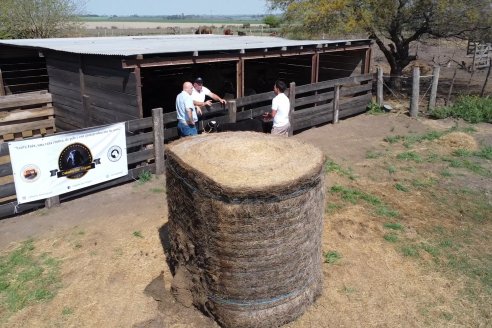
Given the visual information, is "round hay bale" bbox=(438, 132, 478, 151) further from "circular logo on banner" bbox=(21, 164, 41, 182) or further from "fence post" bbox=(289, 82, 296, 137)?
"circular logo on banner" bbox=(21, 164, 41, 182)

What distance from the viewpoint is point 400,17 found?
15461 millimetres

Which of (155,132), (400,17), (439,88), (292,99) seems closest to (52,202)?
(155,132)

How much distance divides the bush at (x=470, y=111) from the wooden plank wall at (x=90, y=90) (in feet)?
31.4

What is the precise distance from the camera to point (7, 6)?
968 inches

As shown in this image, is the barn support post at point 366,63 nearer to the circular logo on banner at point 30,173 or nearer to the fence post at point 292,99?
the fence post at point 292,99

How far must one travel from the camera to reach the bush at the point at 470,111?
1342 centimetres

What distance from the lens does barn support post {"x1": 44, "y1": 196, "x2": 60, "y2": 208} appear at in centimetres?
739

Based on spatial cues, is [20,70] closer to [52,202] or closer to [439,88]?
[52,202]

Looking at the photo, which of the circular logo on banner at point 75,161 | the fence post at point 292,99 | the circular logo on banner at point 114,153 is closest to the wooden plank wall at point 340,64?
the fence post at point 292,99

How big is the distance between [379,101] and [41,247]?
11.8m

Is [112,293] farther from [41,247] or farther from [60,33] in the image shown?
[60,33]

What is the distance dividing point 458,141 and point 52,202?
9.28 metres

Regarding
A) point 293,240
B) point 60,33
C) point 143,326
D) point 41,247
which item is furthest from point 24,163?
point 60,33

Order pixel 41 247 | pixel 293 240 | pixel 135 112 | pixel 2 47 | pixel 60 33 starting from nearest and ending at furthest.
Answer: pixel 293 240 → pixel 41 247 → pixel 135 112 → pixel 2 47 → pixel 60 33
